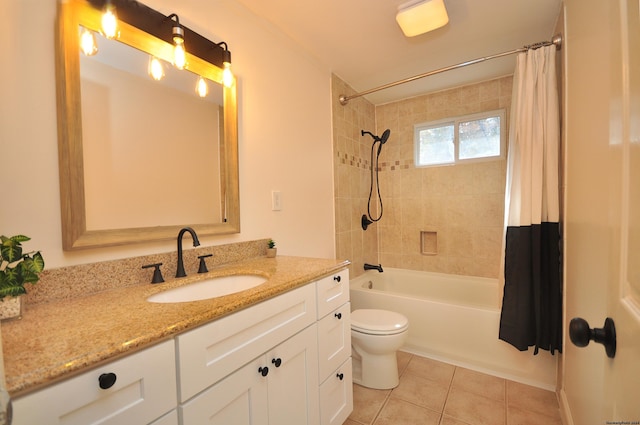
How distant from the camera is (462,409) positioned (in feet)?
5.39

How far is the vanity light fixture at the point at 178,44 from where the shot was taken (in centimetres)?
119

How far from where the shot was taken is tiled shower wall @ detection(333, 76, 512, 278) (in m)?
2.58

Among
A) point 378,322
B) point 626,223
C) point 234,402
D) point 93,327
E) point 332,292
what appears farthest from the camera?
point 378,322

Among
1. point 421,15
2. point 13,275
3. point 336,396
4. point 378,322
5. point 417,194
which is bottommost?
point 336,396

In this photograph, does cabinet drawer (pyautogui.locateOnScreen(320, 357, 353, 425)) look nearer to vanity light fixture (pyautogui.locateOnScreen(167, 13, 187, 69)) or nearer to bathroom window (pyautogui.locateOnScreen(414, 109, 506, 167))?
vanity light fixture (pyautogui.locateOnScreen(167, 13, 187, 69))

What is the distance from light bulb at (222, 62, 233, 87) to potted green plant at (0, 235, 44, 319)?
1066 mm

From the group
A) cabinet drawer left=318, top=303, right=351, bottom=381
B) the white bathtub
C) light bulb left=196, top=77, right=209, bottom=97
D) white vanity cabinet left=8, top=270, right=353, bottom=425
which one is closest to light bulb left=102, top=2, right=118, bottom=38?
light bulb left=196, top=77, right=209, bottom=97

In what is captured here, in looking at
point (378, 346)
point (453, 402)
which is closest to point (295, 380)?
point (378, 346)

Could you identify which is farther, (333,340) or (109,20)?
(333,340)

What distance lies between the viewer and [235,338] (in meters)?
0.87

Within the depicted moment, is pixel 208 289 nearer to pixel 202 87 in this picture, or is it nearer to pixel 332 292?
pixel 332 292

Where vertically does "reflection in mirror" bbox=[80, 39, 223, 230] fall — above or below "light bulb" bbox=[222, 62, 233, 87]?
below

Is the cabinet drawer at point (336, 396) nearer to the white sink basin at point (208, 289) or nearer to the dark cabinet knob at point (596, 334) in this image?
the white sink basin at point (208, 289)

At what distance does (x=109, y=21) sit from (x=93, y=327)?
1074 mm
